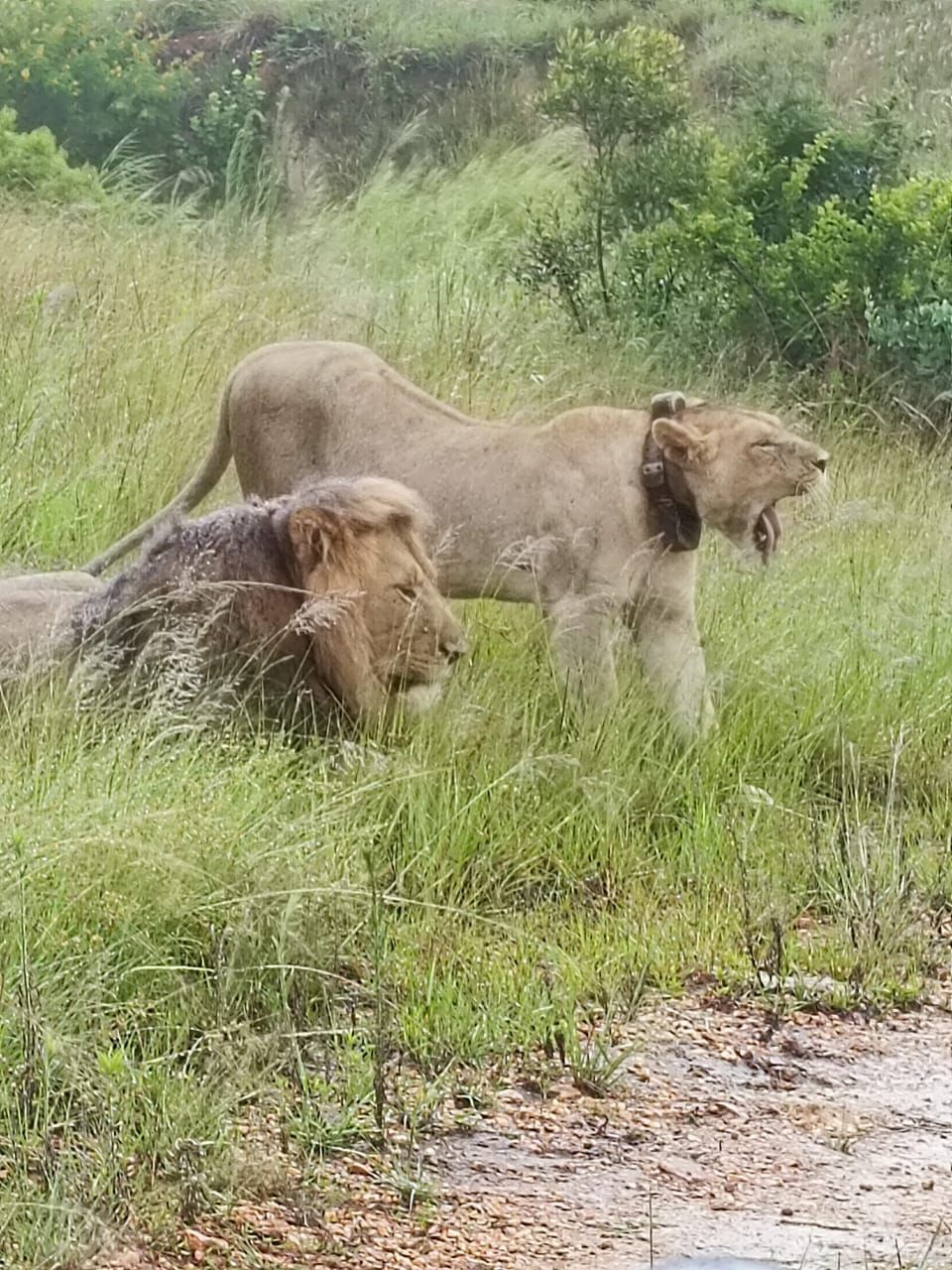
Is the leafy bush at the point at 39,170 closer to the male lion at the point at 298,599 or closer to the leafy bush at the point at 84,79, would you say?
the leafy bush at the point at 84,79

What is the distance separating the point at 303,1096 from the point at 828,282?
555 centimetres

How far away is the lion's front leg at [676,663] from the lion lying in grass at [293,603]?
798 millimetres

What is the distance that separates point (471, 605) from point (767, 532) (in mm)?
778

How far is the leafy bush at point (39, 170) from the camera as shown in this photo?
6.48 meters

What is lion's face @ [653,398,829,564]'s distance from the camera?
4805 millimetres

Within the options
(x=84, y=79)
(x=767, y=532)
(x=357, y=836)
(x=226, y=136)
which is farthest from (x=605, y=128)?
(x=357, y=836)

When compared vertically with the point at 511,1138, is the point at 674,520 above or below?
above

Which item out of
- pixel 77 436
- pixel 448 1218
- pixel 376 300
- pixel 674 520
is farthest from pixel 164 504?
pixel 448 1218

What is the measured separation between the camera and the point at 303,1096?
3033 mm

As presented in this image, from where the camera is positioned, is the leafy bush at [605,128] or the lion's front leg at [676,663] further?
the leafy bush at [605,128]

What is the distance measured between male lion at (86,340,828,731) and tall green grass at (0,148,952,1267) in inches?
5.7

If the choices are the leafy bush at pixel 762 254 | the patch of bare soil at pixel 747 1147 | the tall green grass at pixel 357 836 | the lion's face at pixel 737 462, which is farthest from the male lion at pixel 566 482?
the leafy bush at pixel 762 254

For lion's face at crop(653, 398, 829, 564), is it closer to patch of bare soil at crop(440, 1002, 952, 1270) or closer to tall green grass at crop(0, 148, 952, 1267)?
tall green grass at crop(0, 148, 952, 1267)

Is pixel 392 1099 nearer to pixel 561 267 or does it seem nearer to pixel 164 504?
pixel 164 504
